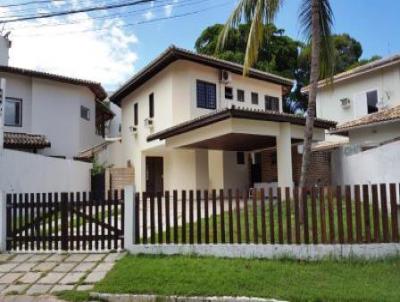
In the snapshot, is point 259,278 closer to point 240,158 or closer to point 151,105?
point 240,158

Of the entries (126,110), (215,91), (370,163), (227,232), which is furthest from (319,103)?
(227,232)

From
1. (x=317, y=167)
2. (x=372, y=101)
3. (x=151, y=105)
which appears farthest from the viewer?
(x=372, y=101)

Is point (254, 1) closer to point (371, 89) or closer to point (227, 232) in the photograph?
point (227, 232)

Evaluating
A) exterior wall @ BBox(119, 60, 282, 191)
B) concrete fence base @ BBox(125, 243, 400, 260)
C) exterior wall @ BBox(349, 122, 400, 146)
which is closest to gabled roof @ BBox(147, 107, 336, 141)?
exterior wall @ BBox(119, 60, 282, 191)

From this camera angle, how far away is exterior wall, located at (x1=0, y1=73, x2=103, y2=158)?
23375mm

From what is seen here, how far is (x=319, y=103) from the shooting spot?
1060 inches

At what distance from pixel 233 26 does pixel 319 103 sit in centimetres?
1738

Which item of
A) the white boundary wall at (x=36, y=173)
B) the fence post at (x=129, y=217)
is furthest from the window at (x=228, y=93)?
the fence post at (x=129, y=217)

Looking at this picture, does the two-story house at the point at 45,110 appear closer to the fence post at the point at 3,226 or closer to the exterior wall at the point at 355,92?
the fence post at the point at 3,226

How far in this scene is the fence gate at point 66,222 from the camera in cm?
858

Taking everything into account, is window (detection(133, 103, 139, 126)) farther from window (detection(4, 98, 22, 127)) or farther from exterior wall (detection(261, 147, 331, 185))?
exterior wall (detection(261, 147, 331, 185))

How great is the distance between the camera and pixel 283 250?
7.68 m

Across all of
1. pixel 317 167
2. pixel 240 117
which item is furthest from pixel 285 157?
pixel 317 167

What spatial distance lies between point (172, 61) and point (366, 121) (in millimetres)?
9047
